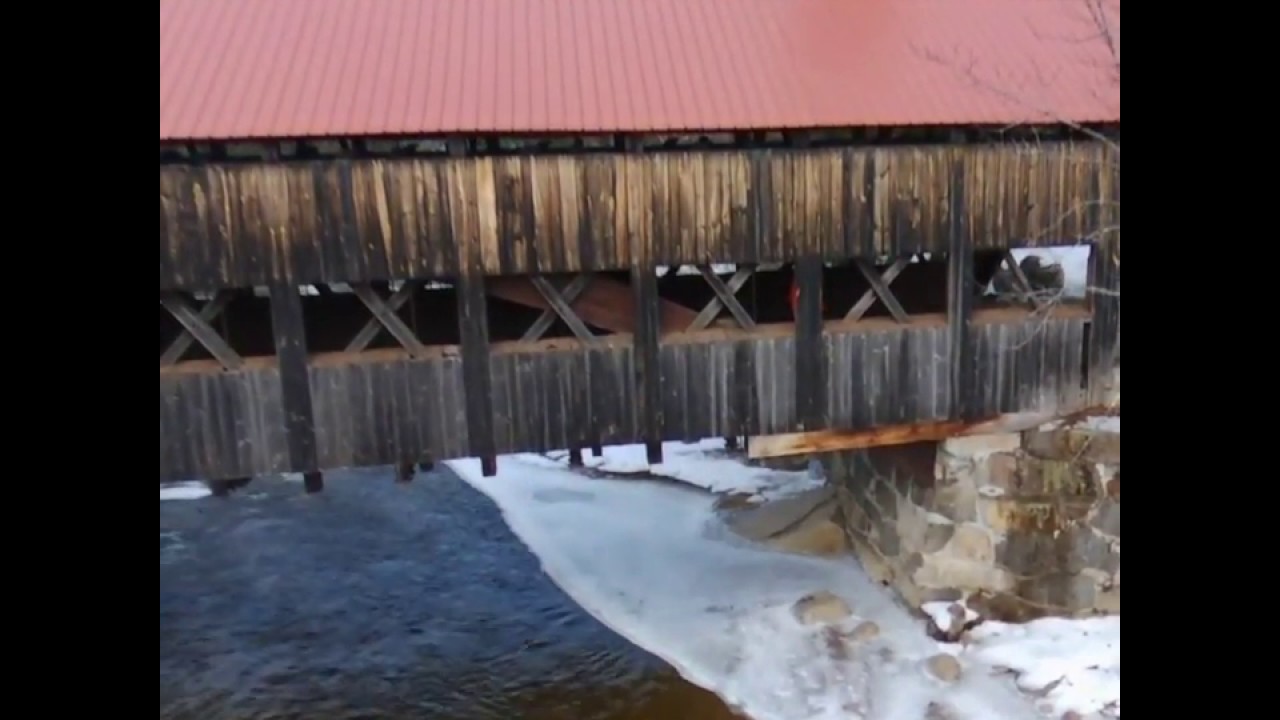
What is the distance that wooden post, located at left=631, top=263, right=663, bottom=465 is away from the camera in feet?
22.1

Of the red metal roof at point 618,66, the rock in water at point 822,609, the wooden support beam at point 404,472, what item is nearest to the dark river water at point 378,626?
the rock in water at point 822,609

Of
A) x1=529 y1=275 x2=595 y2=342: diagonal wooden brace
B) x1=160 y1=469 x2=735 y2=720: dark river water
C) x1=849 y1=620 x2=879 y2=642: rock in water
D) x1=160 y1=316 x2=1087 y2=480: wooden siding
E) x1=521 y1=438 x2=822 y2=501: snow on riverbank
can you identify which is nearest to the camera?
x1=160 y1=316 x2=1087 y2=480: wooden siding

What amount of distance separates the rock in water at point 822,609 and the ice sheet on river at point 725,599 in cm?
9

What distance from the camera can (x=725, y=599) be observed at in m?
9.04

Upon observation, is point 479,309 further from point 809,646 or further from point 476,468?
point 476,468

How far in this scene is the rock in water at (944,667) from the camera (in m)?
7.38

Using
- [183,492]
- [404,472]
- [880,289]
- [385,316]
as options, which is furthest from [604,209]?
[183,492]

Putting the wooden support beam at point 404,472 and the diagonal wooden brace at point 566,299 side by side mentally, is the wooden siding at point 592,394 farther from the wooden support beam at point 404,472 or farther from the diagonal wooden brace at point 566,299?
the wooden support beam at point 404,472

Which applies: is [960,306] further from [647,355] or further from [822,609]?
[822,609]

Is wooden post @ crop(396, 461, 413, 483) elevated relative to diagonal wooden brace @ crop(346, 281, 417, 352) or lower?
lower

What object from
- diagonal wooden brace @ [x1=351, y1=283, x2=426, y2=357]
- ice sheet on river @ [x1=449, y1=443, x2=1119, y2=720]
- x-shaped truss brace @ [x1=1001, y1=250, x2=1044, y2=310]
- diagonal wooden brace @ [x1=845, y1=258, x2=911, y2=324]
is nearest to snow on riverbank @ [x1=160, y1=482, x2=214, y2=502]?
ice sheet on river @ [x1=449, y1=443, x2=1119, y2=720]

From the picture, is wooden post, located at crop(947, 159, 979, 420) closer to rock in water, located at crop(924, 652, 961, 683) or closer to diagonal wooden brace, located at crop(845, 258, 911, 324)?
diagonal wooden brace, located at crop(845, 258, 911, 324)

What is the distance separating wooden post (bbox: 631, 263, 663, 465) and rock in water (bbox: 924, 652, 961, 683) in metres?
2.96

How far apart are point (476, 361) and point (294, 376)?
4.24ft
